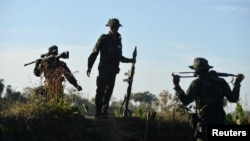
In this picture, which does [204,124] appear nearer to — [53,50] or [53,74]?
[53,74]

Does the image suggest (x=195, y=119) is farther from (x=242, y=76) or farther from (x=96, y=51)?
(x=96, y=51)

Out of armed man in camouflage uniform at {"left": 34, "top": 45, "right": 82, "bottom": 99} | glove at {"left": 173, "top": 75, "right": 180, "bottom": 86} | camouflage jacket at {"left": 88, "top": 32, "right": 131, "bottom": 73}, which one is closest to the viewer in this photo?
glove at {"left": 173, "top": 75, "right": 180, "bottom": 86}

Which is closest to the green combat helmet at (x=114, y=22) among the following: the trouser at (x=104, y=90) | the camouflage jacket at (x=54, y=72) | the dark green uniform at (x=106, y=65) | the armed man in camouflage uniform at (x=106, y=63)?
the armed man in camouflage uniform at (x=106, y=63)

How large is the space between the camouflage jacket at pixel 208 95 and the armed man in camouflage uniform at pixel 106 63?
3.09 meters

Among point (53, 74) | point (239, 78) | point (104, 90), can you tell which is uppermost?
point (53, 74)

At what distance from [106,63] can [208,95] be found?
3439mm

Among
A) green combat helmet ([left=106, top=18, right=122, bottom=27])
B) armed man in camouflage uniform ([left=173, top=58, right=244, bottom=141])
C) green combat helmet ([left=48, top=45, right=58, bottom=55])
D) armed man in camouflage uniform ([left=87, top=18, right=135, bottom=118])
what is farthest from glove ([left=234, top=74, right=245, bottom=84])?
green combat helmet ([left=48, top=45, right=58, bottom=55])

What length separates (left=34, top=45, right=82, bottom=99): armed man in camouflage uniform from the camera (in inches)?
565

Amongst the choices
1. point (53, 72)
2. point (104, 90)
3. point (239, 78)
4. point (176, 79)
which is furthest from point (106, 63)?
point (239, 78)

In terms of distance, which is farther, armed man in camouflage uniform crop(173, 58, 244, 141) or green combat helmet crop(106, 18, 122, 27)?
green combat helmet crop(106, 18, 122, 27)

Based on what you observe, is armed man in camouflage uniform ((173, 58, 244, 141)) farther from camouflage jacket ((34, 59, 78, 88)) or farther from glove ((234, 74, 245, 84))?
camouflage jacket ((34, 59, 78, 88))

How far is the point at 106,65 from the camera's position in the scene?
14898 mm

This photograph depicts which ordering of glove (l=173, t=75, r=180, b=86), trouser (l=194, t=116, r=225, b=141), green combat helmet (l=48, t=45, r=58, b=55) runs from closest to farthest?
trouser (l=194, t=116, r=225, b=141)
glove (l=173, t=75, r=180, b=86)
green combat helmet (l=48, t=45, r=58, b=55)

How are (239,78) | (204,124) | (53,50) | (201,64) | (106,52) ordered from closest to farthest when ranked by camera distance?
(204,124) < (201,64) < (239,78) < (106,52) < (53,50)
